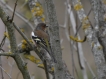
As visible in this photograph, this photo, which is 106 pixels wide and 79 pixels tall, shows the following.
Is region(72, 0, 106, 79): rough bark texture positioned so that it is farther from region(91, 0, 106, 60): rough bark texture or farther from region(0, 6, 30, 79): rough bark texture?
region(0, 6, 30, 79): rough bark texture

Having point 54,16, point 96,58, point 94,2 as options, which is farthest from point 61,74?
point 94,2

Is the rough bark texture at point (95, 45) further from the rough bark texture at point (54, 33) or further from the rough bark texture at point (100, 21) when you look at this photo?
the rough bark texture at point (54, 33)

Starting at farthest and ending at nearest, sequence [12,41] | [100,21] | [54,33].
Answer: [100,21], [12,41], [54,33]

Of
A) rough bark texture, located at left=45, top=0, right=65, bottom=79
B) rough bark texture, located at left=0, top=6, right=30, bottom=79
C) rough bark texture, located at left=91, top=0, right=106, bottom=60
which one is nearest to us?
rough bark texture, located at left=45, top=0, right=65, bottom=79

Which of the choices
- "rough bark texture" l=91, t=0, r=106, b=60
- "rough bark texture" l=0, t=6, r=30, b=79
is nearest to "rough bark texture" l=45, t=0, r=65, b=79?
"rough bark texture" l=0, t=6, r=30, b=79

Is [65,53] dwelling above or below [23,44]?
below

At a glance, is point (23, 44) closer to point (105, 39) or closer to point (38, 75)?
point (105, 39)

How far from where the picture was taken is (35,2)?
3.84 metres

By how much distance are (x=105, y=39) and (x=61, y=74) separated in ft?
3.57

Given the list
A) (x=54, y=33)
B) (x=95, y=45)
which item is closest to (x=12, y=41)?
(x=54, y=33)

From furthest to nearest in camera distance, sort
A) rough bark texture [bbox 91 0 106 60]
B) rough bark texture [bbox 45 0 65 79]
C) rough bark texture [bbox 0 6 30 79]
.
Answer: rough bark texture [bbox 91 0 106 60] < rough bark texture [bbox 0 6 30 79] < rough bark texture [bbox 45 0 65 79]

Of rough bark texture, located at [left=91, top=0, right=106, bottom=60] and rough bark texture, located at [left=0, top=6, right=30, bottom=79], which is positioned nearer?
rough bark texture, located at [left=0, top=6, right=30, bottom=79]

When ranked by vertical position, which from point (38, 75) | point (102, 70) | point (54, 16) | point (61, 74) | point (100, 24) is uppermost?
point (54, 16)

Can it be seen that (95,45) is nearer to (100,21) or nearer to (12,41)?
(100,21)
